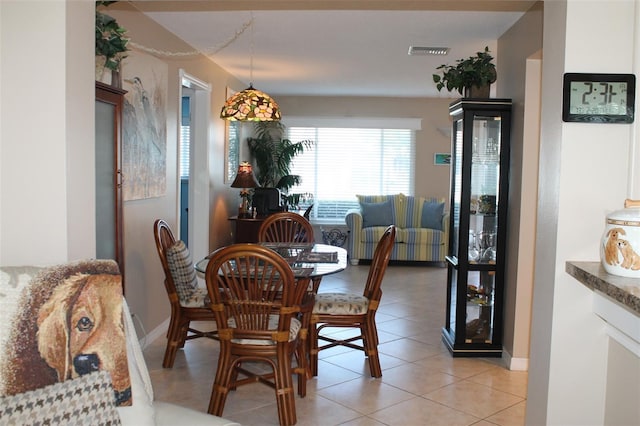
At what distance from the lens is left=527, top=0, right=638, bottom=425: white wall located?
2223 millimetres

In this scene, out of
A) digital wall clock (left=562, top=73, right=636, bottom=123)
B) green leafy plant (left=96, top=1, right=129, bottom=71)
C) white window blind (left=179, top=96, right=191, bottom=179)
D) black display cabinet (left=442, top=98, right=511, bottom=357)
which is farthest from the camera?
white window blind (left=179, top=96, right=191, bottom=179)

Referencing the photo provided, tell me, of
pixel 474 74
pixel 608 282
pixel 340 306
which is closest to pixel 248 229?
pixel 340 306

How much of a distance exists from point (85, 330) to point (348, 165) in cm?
803

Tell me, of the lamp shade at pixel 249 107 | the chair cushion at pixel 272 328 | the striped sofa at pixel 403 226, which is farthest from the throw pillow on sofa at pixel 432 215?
the chair cushion at pixel 272 328

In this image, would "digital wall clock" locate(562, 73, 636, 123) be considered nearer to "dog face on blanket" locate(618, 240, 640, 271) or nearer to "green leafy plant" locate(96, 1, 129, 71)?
"dog face on blanket" locate(618, 240, 640, 271)

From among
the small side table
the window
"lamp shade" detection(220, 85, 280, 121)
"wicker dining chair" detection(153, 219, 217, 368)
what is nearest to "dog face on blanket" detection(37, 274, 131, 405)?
"wicker dining chair" detection(153, 219, 217, 368)

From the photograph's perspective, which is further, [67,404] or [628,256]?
[628,256]

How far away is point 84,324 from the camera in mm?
1721

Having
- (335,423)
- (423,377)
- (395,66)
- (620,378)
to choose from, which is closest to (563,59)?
(620,378)

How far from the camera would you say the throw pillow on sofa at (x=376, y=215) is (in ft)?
28.9

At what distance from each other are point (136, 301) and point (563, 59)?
3.30 meters

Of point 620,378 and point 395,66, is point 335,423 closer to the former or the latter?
point 620,378

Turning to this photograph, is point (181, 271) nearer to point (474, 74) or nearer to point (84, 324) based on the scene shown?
point (84, 324)

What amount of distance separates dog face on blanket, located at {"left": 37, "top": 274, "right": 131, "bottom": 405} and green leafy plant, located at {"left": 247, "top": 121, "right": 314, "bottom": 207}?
265 inches
